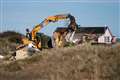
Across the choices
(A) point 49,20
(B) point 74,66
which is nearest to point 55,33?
(A) point 49,20

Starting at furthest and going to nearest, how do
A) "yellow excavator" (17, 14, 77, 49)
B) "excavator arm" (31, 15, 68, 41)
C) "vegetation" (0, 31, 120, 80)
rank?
"excavator arm" (31, 15, 68, 41) → "yellow excavator" (17, 14, 77, 49) → "vegetation" (0, 31, 120, 80)

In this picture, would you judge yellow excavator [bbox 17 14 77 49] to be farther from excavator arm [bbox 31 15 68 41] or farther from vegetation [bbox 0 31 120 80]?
vegetation [bbox 0 31 120 80]

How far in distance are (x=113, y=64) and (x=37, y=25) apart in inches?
768

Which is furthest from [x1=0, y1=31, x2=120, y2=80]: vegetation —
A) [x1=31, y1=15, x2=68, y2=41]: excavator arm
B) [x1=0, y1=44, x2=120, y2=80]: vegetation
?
[x1=31, y1=15, x2=68, y2=41]: excavator arm

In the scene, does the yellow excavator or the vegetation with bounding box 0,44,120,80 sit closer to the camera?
the vegetation with bounding box 0,44,120,80

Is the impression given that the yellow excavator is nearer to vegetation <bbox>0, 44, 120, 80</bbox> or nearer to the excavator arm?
the excavator arm

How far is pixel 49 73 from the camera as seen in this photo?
835 inches

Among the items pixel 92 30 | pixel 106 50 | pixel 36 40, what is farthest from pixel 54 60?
pixel 92 30

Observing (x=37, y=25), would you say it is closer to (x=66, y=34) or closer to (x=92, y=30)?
(x=66, y=34)

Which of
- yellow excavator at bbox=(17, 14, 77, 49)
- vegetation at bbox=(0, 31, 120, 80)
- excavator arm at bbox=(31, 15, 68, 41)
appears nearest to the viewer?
vegetation at bbox=(0, 31, 120, 80)

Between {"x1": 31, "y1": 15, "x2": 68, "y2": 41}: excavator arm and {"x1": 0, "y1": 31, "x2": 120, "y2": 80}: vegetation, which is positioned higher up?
{"x1": 31, "y1": 15, "x2": 68, "y2": 41}: excavator arm

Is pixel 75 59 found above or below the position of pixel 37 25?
below

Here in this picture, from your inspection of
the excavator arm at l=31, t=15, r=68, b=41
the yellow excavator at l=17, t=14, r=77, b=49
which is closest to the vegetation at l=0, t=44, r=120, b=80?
the yellow excavator at l=17, t=14, r=77, b=49

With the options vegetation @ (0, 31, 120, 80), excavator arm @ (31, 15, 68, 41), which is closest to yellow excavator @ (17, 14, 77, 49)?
excavator arm @ (31, 15, 68, 41)
